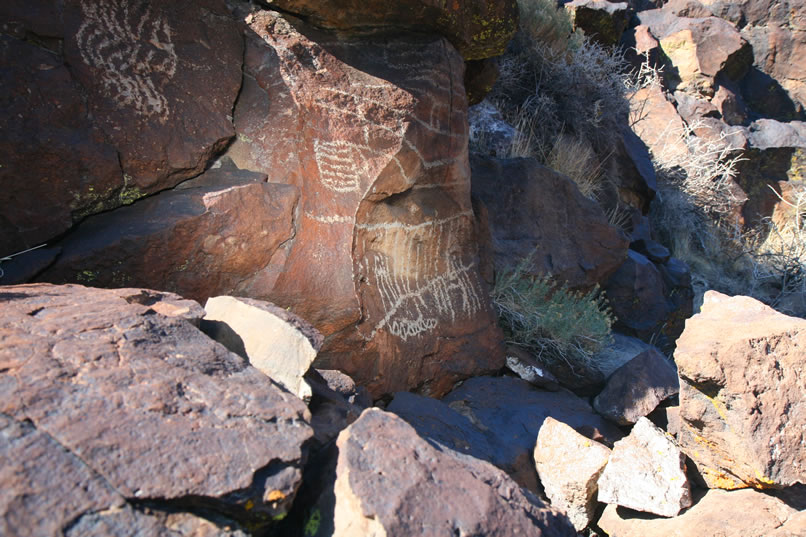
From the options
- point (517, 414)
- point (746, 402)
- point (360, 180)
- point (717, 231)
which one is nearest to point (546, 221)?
point (517, 414)

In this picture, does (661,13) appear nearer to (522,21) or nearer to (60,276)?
(522,21)

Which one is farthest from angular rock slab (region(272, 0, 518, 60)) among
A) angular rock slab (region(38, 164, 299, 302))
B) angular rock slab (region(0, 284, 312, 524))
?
angular rock slab (region(0, 284, 312, 524))

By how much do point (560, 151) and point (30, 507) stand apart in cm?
534

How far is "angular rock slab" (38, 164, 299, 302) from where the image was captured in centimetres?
224

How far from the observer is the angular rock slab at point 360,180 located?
276cm

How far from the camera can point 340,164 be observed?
285cm

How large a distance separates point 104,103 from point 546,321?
9.03 ft

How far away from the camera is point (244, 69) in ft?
9.20

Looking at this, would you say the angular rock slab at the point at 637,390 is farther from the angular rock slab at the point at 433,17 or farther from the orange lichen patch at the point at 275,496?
the orange lichen patch at the point at 275,496

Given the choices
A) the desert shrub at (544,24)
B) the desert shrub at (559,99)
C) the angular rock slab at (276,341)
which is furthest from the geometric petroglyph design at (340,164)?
the desert shrub at (544,24)

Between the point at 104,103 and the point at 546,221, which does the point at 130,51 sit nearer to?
the point at 104,103

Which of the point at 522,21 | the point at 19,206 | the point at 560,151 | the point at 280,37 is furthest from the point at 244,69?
the point at 522,21

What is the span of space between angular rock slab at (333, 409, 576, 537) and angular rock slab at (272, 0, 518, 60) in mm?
2060

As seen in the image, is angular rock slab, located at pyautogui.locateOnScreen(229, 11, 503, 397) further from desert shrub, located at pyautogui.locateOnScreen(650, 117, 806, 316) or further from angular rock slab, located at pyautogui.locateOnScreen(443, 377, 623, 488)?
desert shrub, located at pyautogui.locateOnScreen(650, 117, 806, 316)
